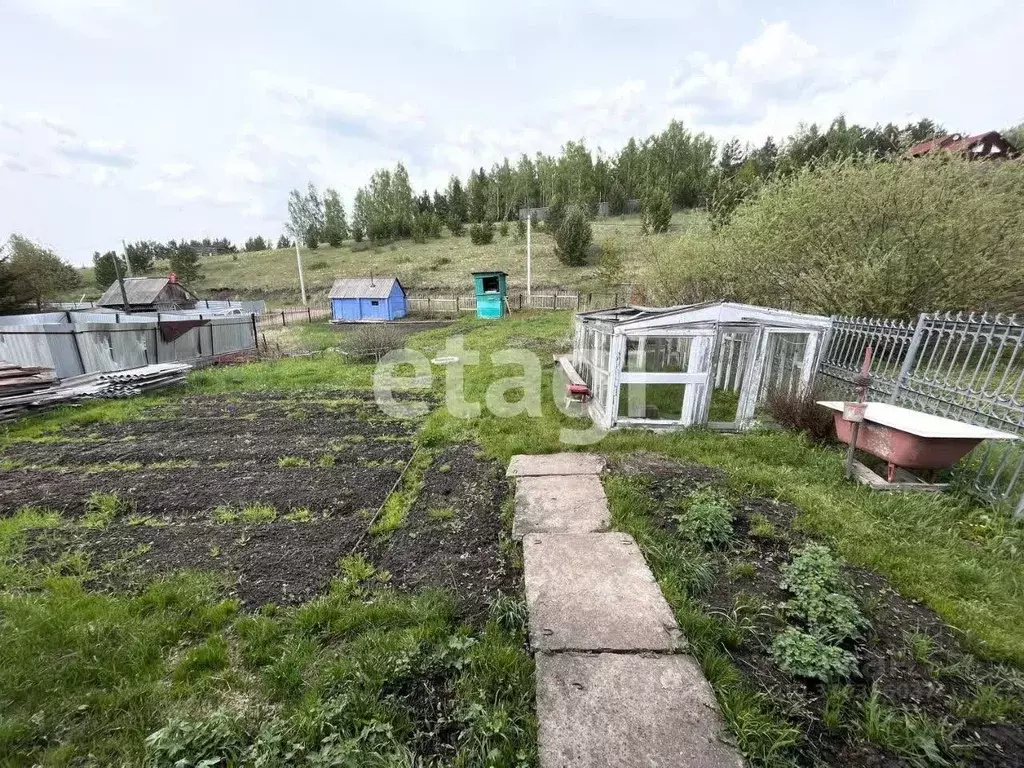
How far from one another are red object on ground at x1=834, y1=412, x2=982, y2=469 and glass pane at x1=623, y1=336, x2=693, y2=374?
7.84 ft

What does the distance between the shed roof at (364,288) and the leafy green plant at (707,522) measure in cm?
2371

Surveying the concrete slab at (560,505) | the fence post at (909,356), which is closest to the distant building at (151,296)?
the concrete slab at (560,505)

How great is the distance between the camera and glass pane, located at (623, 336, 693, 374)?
6.53 m

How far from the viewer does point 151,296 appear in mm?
25594

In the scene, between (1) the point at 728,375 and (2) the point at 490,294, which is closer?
(1) the point at 728,375

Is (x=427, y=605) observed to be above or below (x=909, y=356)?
below

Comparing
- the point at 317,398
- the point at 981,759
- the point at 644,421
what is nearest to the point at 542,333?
the point at 317,398

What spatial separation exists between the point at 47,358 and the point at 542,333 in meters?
13.8

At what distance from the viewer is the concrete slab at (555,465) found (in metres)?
4.93

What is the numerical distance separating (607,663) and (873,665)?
1598mm

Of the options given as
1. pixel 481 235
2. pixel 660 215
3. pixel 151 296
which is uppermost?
pixel 660 215

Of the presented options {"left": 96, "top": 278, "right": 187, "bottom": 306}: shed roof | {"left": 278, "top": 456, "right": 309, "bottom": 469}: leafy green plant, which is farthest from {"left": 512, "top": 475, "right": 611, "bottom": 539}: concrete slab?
{"left": 96, "top": 278, "right": 187, "bottom": 306}: shed roof

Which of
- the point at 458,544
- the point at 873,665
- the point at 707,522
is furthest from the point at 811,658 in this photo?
the point at 458,544

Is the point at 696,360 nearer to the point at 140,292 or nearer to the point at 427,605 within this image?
the point at 427,605
